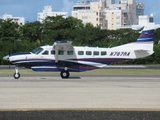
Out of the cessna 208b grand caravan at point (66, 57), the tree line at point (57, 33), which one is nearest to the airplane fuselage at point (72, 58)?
the cessna 208b grand caravan at point (66, 57)

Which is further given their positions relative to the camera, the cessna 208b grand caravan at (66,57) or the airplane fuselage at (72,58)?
the airplane fuselage at (72,58)

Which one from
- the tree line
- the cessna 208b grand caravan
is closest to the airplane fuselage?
the cessna 208b grand caravan

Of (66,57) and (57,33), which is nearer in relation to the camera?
(66,57)

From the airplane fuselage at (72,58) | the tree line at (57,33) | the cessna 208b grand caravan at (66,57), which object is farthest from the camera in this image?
the tree line at (57,33)

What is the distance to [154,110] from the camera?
1580cm

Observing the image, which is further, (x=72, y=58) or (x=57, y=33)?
(x=57, y=33)

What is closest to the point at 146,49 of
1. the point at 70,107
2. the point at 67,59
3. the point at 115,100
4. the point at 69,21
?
the point at 67,59

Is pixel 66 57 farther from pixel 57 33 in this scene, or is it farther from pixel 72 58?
pixel 57 33

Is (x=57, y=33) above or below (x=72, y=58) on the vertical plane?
below

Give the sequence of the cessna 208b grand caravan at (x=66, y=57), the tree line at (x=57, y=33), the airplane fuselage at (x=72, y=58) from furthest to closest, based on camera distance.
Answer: the tree line at (x=57, y=33) → the airplane fuselage at (x=72, y=58) → the cessna 208b grand caravan at (x=66, y=57)

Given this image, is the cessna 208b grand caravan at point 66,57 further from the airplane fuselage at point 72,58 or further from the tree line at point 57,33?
the tree line at point 57,33

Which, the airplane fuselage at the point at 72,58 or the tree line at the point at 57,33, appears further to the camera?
the tree line at the point at 57,33

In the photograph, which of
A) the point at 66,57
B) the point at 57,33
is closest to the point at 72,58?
the point at 66,57
